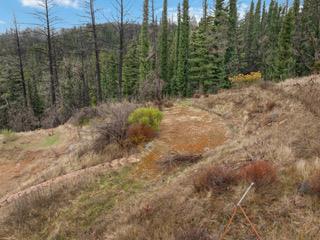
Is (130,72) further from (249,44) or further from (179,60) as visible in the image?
(249,44)

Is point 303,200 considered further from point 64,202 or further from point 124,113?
point 124,113

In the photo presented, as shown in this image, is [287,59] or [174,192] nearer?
[174,192]

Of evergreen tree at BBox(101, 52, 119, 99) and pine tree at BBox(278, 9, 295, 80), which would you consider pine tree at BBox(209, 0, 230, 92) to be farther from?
evergreen tree at BBox(101, 52, 119, 99)

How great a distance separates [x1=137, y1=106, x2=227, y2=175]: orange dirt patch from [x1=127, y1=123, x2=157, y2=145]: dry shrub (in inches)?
10.1

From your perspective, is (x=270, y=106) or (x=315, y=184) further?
(x=270, y=106)

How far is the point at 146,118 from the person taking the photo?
31.4ft

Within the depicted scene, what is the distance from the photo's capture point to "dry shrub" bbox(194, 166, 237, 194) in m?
4.88

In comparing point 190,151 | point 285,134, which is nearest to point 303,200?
point 285,134

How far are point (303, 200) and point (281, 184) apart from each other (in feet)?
1.57

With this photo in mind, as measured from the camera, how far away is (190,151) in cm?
823

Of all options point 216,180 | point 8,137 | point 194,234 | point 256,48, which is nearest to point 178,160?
point 216,180

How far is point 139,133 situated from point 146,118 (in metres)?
0.84

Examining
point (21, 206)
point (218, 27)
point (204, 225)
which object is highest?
point (218, 27)

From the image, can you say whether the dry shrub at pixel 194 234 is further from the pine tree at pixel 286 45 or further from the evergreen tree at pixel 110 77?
the evergreen tree at pixel 110 77
